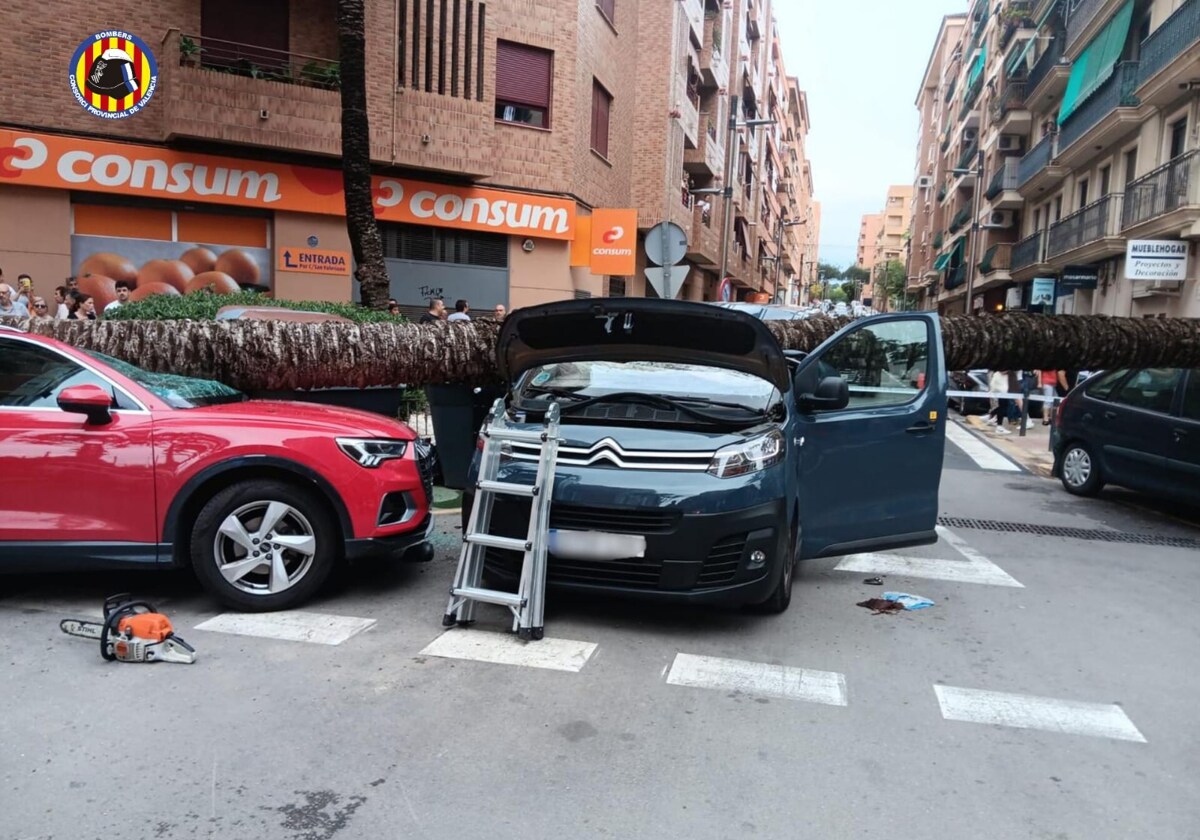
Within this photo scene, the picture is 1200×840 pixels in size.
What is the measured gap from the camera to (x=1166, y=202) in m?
22.2

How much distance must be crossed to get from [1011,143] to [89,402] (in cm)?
4585

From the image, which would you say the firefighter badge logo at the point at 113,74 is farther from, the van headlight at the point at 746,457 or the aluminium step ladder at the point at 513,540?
→ the van headlight at the point at 746,457

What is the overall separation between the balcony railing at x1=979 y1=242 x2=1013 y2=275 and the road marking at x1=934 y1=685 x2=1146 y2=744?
4009 centimetres

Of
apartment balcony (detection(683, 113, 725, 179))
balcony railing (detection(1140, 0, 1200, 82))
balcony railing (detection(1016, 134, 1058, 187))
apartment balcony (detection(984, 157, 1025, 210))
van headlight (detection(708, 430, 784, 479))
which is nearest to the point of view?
van headlight (detection(708, 430, 784, 479))

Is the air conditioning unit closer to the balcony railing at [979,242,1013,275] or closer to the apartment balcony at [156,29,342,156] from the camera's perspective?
the balcony railing at [979,242,1013,275]

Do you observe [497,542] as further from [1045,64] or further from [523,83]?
[1045,64]

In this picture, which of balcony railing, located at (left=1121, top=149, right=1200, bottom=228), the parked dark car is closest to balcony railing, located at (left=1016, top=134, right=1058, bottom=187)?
balcony railing, located at (left=1121, top=149, right=1200, bottom=228)

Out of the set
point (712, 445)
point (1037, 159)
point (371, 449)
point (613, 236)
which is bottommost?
point (371, 449)

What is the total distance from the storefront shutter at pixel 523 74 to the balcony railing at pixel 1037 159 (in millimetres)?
21436

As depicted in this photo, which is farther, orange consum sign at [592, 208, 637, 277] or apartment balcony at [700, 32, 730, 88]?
apartment balcony at [700, 32, 730, 88]

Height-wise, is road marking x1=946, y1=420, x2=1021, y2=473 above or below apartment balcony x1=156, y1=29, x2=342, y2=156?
below

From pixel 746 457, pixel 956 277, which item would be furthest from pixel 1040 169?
pixel 746 457

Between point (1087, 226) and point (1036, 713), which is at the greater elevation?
point (1087, 226)

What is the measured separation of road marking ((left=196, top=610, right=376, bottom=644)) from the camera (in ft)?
15.8
